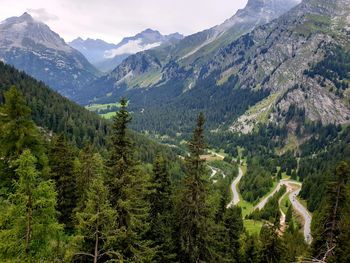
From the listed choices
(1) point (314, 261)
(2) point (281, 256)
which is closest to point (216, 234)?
(2) point (281, 256)

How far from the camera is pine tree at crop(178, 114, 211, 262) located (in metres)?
35.0

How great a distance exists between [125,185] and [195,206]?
8536 millimetres

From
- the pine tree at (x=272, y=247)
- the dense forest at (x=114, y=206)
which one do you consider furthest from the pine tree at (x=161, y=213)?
the pine tree at (x=272, y=247)

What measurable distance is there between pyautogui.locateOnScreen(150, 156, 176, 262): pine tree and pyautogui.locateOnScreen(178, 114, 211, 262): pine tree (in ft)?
5.54

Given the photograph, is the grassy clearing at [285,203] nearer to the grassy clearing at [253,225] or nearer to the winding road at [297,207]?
the winding road at [297,207]

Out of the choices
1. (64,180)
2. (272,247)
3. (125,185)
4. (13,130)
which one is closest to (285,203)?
Result: (272,247)

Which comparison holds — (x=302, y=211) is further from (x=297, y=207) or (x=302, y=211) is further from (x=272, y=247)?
(x=272, y=247)

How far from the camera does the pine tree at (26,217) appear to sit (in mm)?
22875

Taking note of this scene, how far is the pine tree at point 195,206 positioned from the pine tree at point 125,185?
5987mm

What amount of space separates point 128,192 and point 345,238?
21356 mm

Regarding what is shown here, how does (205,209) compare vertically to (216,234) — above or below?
above

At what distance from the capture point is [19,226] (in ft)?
76.0

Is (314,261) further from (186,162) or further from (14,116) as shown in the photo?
(14,116)

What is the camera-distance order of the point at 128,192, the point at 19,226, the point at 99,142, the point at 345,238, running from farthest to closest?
the point at 99,142, the point at 345,238, the point at 128,192, the point at 19,226
